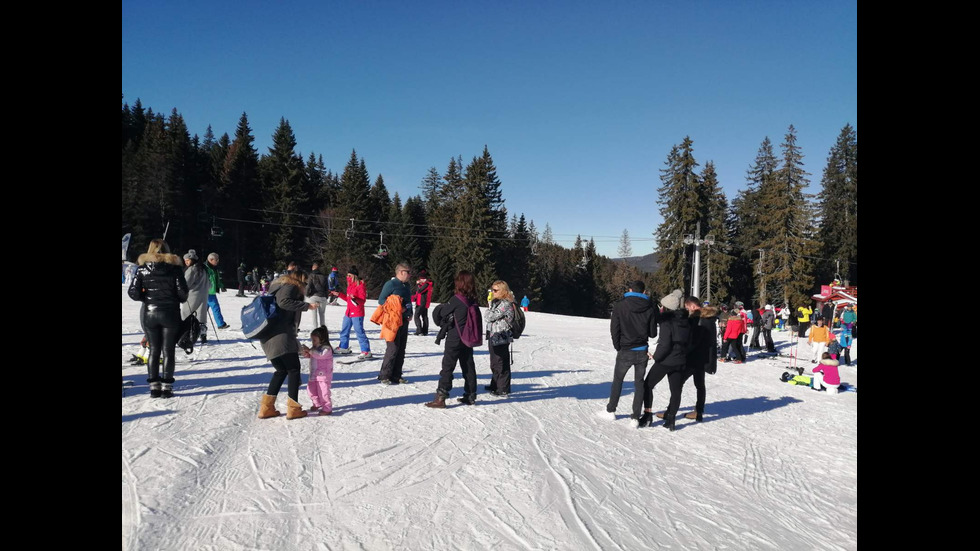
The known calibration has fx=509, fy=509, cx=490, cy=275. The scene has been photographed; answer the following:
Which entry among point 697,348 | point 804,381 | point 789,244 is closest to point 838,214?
point 789,244

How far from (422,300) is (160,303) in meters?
7.33

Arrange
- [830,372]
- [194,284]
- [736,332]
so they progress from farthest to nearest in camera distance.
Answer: [736,332]
[830,372]
[194,284]

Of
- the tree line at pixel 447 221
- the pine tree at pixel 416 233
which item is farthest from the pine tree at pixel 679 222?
the pine tree at pixel 416 233

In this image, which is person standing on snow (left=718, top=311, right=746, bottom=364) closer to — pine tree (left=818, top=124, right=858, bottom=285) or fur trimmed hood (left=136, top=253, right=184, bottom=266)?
fur trimmed hood (left=136, top=253, right=184, bottom=266)

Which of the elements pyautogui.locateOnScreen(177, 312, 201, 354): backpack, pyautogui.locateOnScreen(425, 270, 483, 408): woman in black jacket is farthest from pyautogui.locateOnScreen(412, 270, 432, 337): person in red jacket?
pyautogui.locateOnScreen(425, 270, 483, 408): woman in black jacket

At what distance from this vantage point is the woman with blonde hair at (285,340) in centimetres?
520

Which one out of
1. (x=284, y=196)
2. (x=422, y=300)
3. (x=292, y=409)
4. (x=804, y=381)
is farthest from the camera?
(x=284, y=196)

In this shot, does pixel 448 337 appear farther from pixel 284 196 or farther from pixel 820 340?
pixel 284 196

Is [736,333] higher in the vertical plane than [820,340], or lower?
higher

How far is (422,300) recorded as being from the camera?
41.8 ft

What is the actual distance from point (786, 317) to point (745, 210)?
28001mm

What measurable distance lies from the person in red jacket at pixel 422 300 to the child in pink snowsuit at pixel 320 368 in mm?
6031

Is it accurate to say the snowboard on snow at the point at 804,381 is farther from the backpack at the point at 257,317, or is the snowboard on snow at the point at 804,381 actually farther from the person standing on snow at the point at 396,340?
the backpack at the point at 257,317
